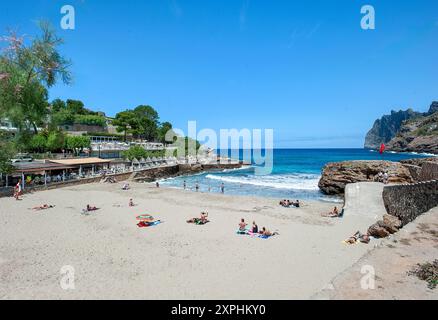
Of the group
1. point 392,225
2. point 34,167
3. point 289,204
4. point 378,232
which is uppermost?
point 34,167

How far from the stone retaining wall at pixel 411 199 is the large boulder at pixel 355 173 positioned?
1122cm

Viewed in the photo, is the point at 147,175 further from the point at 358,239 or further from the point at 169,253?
the point at 358,239

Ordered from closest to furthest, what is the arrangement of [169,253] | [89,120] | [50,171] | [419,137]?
[169,253] < [50,171] < [89,120] < [419,137]

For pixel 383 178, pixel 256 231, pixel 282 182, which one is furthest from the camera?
pixel 282 182

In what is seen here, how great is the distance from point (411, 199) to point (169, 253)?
13.0 meters

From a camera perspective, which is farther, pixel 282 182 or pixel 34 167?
pixel 282 182

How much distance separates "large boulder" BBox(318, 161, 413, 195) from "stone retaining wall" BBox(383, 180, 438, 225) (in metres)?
11.2

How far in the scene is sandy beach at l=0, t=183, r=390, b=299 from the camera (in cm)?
902

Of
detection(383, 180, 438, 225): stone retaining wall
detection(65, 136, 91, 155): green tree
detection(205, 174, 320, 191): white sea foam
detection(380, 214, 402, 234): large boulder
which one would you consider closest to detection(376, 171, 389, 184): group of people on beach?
detection(383, 180, 438, 225): stone retaining wall

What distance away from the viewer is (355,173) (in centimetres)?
3231

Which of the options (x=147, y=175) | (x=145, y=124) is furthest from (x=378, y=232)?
(x=145, y=124)
